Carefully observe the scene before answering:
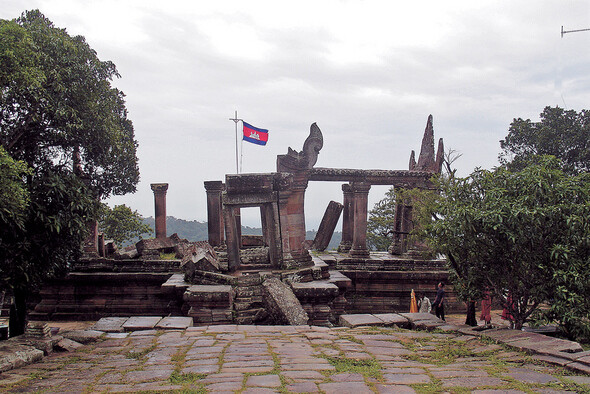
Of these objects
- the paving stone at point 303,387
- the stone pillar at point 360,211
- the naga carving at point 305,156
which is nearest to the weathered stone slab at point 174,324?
the paving stone at point 303,387

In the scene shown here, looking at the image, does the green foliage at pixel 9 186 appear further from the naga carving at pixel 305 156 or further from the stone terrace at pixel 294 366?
the naga carving at pixel 305 156

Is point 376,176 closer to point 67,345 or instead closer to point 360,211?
point 360,211

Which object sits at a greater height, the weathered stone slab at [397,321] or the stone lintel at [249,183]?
the stone lintel at [249,183]

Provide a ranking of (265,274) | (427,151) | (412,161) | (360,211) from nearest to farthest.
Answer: (265,274) < (360,211) < (427,151) < (412,161)

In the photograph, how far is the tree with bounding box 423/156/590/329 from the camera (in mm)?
7355

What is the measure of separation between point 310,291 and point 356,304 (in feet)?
17.5

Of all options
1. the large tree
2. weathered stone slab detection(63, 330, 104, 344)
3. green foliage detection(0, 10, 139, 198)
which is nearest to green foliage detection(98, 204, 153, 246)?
green foliage detection(0, 10, 139, 198)

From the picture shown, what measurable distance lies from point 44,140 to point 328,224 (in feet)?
41.8

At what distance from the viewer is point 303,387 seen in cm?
457

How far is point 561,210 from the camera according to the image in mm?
7504

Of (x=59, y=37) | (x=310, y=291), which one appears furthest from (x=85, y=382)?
(x=59, y=37)

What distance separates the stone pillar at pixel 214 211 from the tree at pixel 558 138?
49.0ft

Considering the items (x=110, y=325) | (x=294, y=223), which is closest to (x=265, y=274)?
(x=294, y=223)

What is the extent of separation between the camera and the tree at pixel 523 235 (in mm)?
7355
